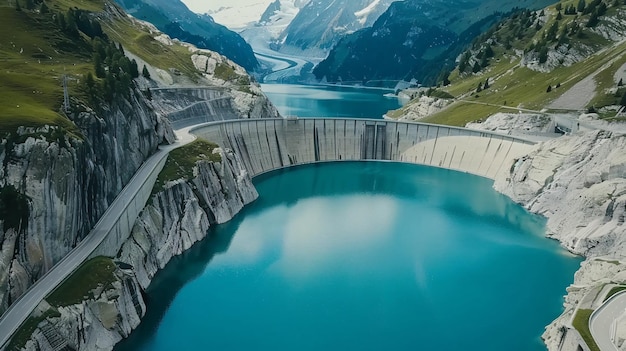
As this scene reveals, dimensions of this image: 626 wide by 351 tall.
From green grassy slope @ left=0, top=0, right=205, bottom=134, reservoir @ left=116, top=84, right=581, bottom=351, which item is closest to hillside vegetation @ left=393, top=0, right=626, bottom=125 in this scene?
reservoir @ left=116, top=84, right=581, bottom=351

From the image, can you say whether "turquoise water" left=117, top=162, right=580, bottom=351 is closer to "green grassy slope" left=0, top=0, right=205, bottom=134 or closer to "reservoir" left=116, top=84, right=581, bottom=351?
"reservoir" left=116, top=84, right=581, bottom=351

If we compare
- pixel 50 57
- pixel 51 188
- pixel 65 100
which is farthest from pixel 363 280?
pixel 50 57

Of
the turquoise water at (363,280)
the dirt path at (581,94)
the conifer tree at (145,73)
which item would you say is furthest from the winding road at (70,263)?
the dirt path at (581,94)

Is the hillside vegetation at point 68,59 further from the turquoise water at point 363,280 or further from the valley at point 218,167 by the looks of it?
the turquoise water at point 363,280

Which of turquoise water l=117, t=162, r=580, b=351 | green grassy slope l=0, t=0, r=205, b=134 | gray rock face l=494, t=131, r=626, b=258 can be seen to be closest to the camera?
turquoise water l=117, t=162, r=580, b=351

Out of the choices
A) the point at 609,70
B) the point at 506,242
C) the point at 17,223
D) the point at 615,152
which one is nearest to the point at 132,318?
the point at 17,223

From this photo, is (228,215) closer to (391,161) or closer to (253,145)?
(253,145)
